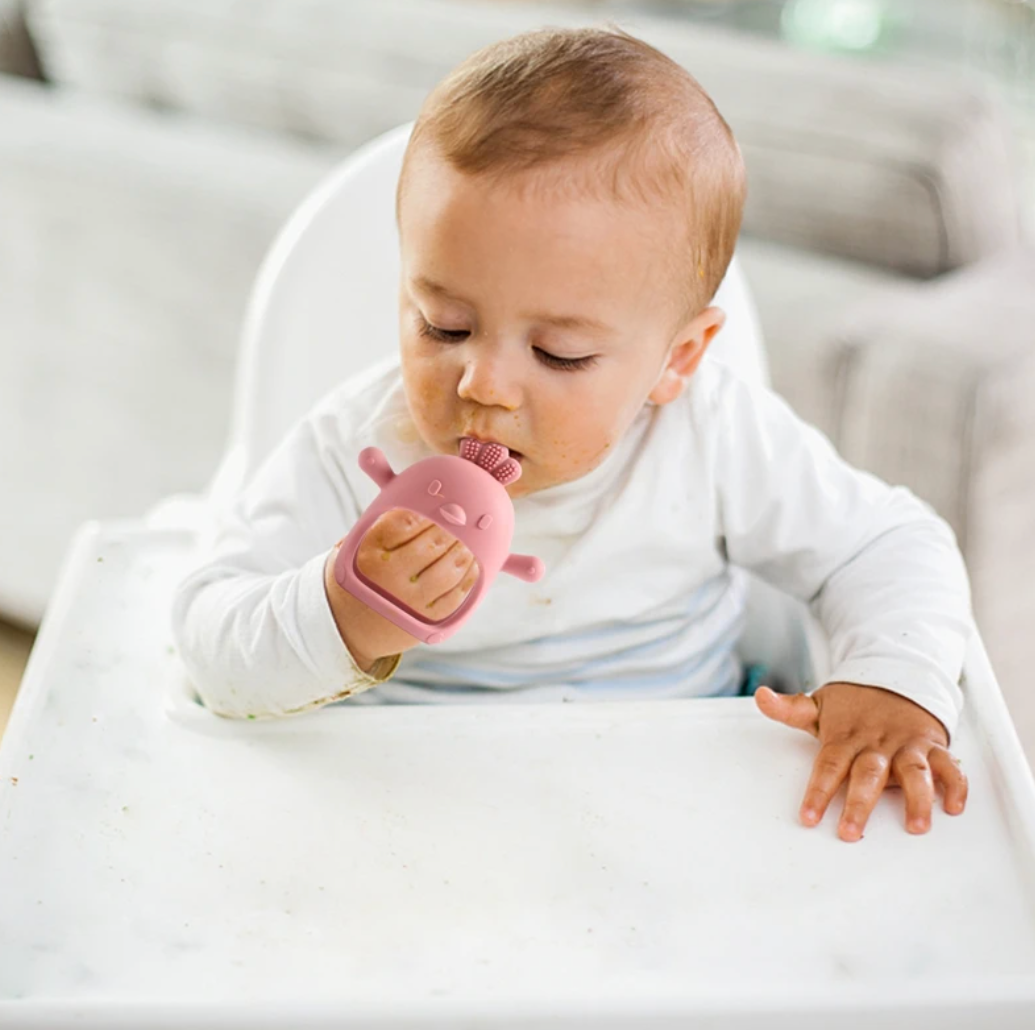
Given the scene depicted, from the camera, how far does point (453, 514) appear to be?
0.68 metres

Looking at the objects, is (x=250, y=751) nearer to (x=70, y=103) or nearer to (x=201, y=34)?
(x=201, y=34)

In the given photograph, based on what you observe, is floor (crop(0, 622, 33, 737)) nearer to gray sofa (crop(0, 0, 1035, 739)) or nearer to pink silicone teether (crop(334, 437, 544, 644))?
gray sofa (crop(0, 0, 1035, 739))

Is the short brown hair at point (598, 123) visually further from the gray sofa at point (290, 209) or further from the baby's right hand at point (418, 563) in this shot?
the gray sofa at point (290, 209)

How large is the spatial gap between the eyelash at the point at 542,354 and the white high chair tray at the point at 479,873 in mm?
187

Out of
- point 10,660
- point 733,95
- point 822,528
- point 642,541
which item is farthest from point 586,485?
point 10,660

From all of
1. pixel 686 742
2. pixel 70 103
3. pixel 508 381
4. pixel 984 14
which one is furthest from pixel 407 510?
pixel 984 14

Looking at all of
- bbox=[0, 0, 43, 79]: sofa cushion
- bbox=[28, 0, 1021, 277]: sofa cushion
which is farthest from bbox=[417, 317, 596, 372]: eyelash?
bbox=[0, 0, 43, 79]: sofa cushion

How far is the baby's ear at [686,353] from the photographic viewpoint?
2.74 feet

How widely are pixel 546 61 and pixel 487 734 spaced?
1.18 feet

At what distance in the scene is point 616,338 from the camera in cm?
76

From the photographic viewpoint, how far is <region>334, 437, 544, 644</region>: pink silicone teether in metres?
0.68

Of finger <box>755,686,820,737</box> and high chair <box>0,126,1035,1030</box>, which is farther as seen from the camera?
finger <box>755,686,820,737</box>

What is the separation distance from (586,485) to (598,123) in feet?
0.81

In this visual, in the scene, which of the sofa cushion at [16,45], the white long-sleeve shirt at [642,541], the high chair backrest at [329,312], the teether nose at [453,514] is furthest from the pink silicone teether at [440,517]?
the sofa cushion at [16,45]
